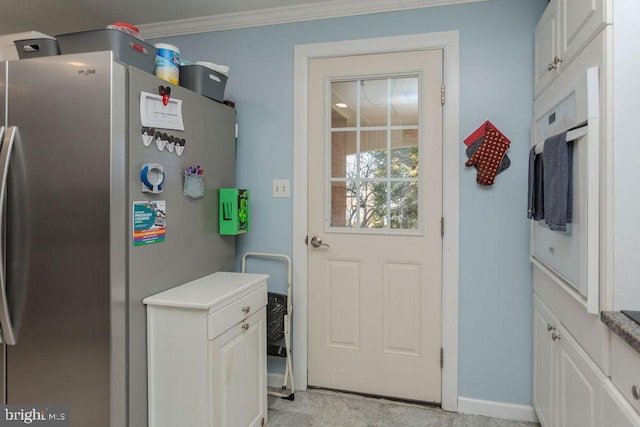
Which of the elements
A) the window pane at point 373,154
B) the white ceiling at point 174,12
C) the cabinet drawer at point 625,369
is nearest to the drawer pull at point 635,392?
the cabinet drawer at point 625,369

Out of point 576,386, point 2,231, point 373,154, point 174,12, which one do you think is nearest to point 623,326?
point 576,386

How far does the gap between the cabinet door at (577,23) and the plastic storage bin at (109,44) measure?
69.0 inches

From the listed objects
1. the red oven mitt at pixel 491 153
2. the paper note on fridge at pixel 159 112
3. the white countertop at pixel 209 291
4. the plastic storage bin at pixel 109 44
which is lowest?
the white countertop at pixel 209 291

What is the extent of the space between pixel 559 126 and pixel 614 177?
48 cm

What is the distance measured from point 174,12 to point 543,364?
295 centimetres

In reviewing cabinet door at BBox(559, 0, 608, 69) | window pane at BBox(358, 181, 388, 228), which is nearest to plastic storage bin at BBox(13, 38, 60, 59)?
window pane at BBox(358, 181, 388, 228)

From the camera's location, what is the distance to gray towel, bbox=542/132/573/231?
138 cm

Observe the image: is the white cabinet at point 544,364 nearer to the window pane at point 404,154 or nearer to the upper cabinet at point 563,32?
the window pane at point 404,154

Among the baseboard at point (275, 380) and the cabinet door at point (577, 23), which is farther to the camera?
the baseboard at point (275, 380)

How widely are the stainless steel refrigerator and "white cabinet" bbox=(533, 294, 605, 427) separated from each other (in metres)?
1.72

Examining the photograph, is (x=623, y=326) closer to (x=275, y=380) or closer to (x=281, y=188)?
(x=281, y=188)

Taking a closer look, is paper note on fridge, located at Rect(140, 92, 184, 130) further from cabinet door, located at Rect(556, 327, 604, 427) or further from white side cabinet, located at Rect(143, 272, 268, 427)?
cabinet door, located at Rect(556, 327, 604, 427)

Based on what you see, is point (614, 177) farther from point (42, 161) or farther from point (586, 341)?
point (42, 161)

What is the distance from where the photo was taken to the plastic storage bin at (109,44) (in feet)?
5.12
